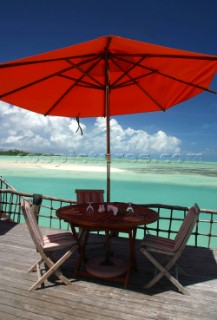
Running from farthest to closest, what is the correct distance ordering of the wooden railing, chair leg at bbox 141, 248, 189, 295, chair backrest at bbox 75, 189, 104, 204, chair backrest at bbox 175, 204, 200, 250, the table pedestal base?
the wooden railing
chair backrest at bbox 75, 189, 104, 204
the table pedestal base
chair leg at bbox 141, 248, 189, 295
chair backrest at bbox 175, 204, 200, 250

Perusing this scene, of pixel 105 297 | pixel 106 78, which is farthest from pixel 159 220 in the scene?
pixel 106 78

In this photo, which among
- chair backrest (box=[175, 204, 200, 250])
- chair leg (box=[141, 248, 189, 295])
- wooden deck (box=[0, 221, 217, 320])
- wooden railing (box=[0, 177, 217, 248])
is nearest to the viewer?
wooden deck (box=[0, 221, 217, 320])

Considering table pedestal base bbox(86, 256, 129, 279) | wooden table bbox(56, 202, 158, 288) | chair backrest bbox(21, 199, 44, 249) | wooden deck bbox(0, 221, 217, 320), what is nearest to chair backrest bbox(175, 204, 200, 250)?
wooden table bbox(56, 202, 158, 288)

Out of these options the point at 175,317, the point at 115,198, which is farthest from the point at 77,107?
the point at 115,198

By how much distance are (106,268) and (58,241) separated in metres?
0.90

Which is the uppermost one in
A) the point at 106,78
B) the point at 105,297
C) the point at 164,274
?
the point at 106,78

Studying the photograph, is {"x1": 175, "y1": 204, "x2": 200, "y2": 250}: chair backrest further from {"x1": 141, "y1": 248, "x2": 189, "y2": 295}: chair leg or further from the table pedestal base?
the table pedestal base

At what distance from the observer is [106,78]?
3.74 metres

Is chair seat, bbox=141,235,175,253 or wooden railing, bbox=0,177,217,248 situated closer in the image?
chair seat, bbox=141,235,175,253

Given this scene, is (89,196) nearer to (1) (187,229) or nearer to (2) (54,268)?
(2) (54,268)

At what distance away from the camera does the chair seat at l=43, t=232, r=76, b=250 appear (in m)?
3.43

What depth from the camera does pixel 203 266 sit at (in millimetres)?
4262

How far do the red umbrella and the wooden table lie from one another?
100cm

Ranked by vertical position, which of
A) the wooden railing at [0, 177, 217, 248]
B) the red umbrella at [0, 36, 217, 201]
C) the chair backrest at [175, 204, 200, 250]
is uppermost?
the red umbrella at [0, 36, 217, 201]
